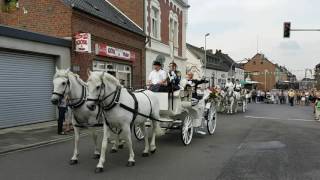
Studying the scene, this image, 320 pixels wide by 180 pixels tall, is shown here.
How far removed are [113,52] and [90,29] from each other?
253cm

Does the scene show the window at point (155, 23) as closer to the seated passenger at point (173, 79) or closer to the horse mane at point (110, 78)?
the seated passenger at point (173, 79)

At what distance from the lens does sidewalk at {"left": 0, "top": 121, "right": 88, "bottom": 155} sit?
38.5 feet

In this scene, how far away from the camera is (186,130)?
→ 1202cm

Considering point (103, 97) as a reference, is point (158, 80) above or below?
above

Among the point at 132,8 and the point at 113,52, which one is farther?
the point at 132,8

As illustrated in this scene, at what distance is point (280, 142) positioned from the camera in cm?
1279

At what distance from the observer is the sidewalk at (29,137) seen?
1175cm

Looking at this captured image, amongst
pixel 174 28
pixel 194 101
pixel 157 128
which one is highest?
pixel 174 28

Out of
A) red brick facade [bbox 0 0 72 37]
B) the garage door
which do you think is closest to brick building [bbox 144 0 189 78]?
red brick facade [bbox 0 0 72 37]

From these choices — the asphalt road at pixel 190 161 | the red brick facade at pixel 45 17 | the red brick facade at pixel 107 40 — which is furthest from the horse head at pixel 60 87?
the red brick facade at pixel 45 17

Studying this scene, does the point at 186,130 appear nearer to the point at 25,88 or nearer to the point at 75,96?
the point at 75,96

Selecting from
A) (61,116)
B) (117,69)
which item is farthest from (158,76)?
(117,69)

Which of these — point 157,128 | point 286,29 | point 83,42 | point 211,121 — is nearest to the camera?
point 157,128

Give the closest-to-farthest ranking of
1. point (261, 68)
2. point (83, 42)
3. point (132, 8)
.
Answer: point (83, 42) < point (132, 8) < point (261, 68)
